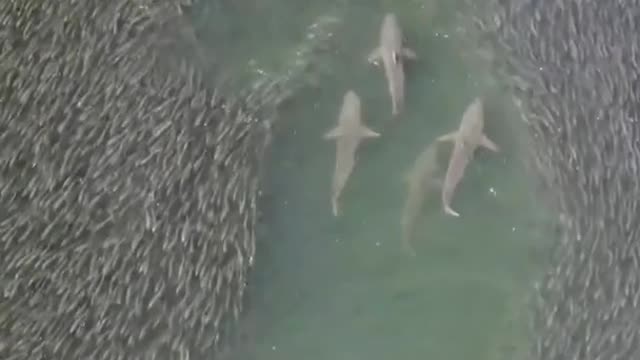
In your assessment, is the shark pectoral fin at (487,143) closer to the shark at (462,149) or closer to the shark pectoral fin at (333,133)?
the shark at (462,149)

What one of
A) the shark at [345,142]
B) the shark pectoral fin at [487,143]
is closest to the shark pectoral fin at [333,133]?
the shark at [345,142]

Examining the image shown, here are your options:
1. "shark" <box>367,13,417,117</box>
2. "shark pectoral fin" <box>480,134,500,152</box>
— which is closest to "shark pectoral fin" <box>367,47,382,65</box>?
"shark" <box>367,13,417,117</box>

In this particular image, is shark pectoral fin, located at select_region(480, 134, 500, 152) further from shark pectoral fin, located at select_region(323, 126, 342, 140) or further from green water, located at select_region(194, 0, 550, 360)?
shark pectoral fin, located at select_region(323, 126, 342, 140)

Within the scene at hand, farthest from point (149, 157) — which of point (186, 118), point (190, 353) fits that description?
point (190, 353)

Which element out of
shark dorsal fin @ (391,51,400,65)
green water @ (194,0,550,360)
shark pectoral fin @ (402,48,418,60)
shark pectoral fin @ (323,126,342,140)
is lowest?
green water @ (194,0,550,360)

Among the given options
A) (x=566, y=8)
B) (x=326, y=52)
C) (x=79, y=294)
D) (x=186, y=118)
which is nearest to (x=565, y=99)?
(x=566, y=8)

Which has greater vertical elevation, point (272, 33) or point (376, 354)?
point (272, 33)

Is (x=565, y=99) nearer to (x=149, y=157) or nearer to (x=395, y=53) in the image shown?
(x=395, y=53)

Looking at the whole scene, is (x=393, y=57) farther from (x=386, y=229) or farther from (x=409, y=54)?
(x=386, y=229)
